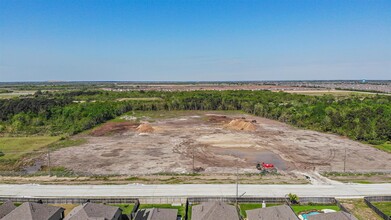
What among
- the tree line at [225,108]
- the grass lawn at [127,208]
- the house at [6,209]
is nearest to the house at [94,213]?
the grass lawn at [127,208]

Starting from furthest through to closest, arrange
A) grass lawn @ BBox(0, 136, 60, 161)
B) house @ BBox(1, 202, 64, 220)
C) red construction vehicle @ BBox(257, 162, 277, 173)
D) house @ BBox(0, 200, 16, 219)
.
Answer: grass lawn @ BBox(0, 136, 60, 161) < red construction vehicle @ BBox(257, 162, 277, 173) < house @ BBox(0, 200, 16, 219) < house @ BBox(1, 202, 64, 220)

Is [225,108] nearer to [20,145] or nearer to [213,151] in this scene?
[213,151]

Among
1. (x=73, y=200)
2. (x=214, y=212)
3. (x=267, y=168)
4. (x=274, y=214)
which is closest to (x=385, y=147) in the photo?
(x=267, y=168)

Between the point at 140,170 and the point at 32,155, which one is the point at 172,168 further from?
the point at 32,155

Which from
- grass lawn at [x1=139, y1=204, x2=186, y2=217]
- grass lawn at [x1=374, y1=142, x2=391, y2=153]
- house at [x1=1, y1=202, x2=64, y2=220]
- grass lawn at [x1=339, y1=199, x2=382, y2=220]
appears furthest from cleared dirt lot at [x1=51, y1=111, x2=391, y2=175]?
house at [x1=1, y1=202, x2=64, y2=220]

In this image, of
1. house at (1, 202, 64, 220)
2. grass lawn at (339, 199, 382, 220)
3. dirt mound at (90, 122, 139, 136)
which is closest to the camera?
house at (1, 202, 64, 220)

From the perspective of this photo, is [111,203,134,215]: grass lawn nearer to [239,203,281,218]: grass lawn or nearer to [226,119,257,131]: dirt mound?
[239,203,281,218]: grass lawn
